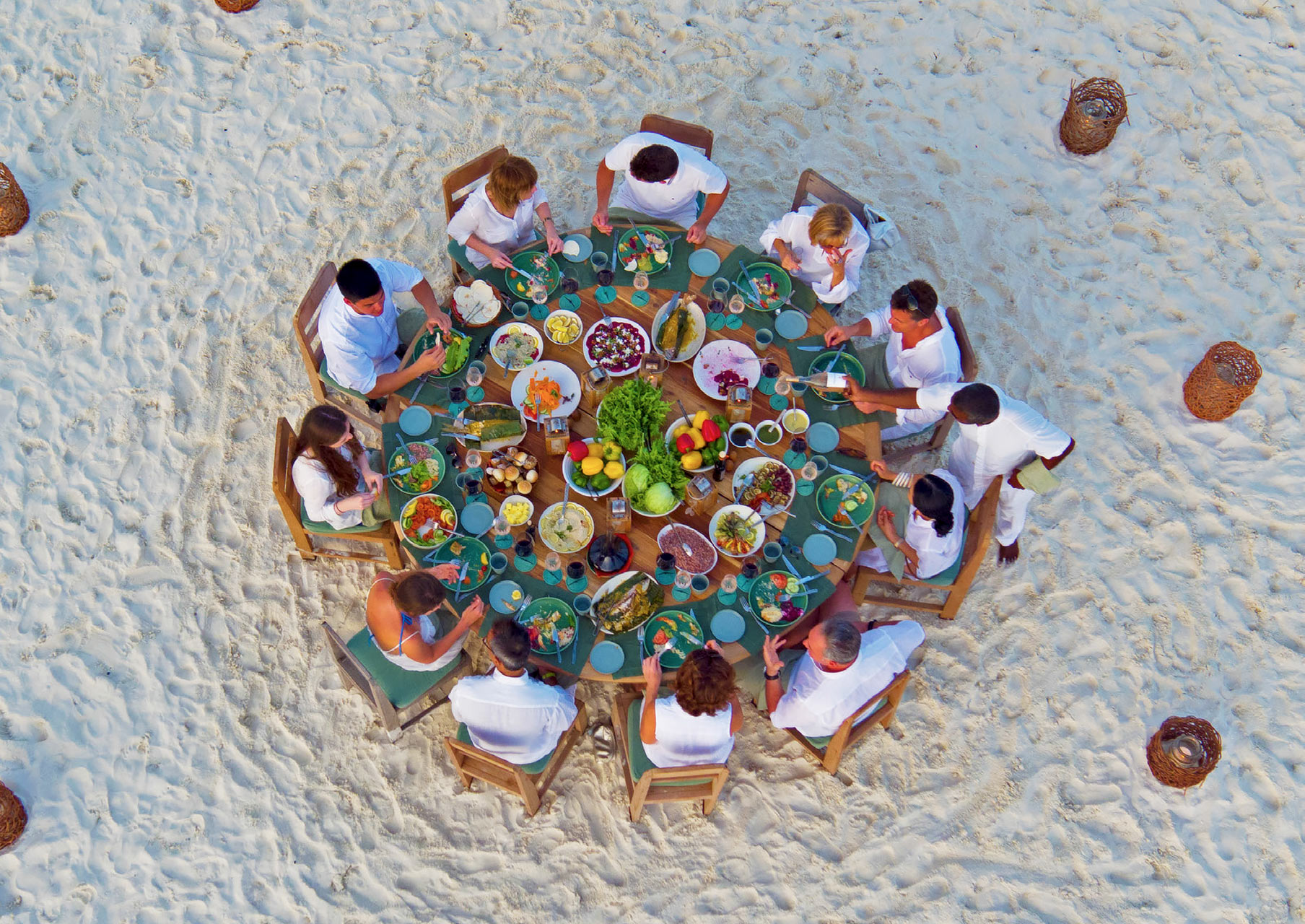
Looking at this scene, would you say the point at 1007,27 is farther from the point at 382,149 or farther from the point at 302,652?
the point at 302,652

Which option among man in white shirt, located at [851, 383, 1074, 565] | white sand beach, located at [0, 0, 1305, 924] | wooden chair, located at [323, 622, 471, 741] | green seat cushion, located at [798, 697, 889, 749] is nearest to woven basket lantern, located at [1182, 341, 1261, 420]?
white sand beach, located at [0, 0, 1305, 924]

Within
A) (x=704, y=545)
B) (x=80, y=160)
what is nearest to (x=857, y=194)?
(x=704, y=545)

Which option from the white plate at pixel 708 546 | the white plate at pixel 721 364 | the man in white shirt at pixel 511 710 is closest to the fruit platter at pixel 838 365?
the white plate at pixel 721 364

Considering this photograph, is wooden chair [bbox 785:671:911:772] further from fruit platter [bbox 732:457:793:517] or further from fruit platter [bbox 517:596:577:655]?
fruit platter [bbox 517:596:577:655]

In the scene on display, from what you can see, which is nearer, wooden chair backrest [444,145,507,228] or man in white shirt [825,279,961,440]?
man in white shirt [825,279,961,440]

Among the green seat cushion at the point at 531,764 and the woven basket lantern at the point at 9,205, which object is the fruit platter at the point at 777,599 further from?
the woven basket lantern at the point at 9,205
